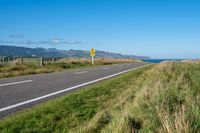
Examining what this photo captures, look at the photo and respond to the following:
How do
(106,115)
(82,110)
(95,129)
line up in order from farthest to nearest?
(82,110), (106,115), (95,129)

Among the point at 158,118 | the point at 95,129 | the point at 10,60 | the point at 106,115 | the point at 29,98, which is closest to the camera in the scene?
the point at 158,118

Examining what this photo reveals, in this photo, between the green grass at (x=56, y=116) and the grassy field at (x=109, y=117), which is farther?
the green grass at (x=56, y=116)

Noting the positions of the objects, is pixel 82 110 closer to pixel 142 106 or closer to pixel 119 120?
pixel 142 106

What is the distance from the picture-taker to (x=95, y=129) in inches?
190

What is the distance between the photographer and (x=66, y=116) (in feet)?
19.7

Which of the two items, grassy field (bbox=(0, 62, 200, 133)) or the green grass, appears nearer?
grassy field (bbox=(0, 62, 200, 133))

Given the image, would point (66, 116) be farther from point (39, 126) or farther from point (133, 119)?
point (133, 119)

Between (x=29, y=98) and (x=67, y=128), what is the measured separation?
3525mm

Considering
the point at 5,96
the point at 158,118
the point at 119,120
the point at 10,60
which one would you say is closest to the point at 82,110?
the point at 119,120

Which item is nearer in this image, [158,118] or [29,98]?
[158,118]

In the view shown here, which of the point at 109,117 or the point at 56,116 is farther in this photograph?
the point at 56,116

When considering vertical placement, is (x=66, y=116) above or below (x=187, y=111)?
below

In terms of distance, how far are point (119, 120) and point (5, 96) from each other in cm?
512

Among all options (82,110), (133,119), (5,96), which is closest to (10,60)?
(5,96)
